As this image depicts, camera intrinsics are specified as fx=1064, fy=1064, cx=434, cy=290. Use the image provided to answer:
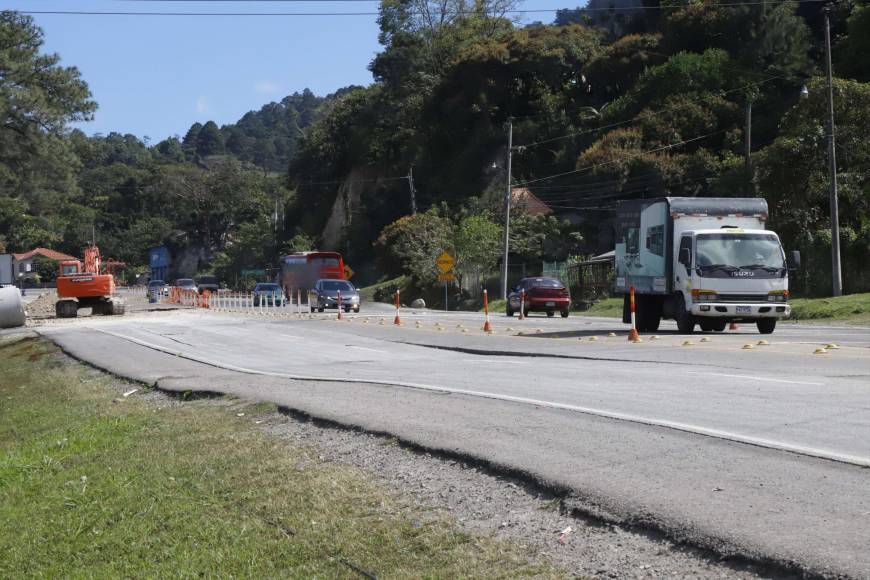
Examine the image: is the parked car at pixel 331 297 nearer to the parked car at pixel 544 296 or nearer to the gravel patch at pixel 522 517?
the parked car at pixel 544 296

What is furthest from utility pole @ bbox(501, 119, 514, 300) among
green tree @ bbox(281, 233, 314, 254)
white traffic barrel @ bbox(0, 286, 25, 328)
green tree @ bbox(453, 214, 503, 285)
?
green tree @ bbox(281, 233, 314, 254)

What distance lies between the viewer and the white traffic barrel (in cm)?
4153

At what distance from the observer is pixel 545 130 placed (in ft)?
233

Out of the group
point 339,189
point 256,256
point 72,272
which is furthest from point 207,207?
point 72,272

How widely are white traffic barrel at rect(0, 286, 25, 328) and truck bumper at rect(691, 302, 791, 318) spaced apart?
94.5 ft

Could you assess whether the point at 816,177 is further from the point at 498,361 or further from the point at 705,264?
the point at 498,361

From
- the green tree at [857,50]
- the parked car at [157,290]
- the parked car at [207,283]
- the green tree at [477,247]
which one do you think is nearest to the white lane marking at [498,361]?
the green tree at [857,50]

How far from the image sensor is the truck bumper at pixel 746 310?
77.5ft

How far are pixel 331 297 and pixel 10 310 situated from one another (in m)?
13.3

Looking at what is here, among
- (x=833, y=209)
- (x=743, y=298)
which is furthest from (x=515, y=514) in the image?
(x=833, y=209)

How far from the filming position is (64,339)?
104 feet

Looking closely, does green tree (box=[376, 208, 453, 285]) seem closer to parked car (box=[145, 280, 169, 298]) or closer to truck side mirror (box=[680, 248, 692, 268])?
parked car (box=[145, 280, 169, 298])

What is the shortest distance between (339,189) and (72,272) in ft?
145

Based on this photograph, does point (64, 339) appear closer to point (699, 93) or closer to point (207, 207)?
point (699, 93)
